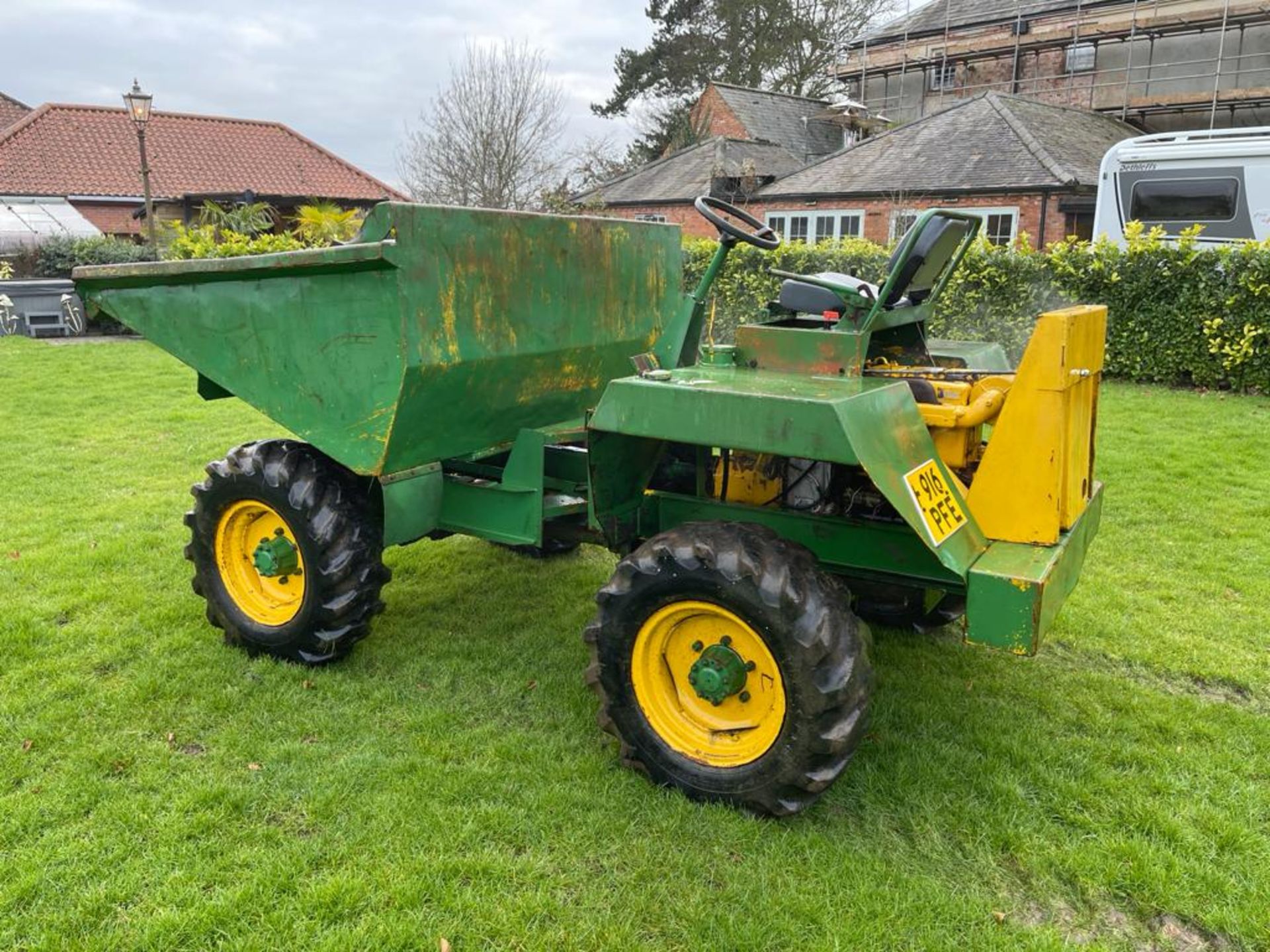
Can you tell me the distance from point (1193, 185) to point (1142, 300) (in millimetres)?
3454

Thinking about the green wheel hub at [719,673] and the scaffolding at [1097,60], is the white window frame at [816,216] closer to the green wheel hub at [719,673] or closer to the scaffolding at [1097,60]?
the scaffolding at [1097,60]

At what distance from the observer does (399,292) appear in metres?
3.38

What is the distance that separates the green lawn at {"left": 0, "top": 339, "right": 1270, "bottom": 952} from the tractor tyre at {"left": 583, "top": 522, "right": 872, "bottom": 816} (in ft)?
0.51

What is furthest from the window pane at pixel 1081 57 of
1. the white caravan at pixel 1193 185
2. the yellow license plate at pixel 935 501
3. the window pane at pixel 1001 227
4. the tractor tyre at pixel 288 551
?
the tractor tyre at pixel 288 551

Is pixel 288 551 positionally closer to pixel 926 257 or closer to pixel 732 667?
pixel 732 667

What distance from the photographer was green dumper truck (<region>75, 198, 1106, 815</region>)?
2959 mm

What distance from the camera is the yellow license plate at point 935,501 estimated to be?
2916mm

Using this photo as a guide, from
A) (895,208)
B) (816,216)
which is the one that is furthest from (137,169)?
(895,208)

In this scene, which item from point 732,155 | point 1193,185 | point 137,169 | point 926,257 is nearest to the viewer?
point 926,257

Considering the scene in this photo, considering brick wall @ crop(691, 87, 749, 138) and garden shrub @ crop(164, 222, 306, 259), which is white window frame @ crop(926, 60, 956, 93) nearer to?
brick wall @ crop(691, 87, 749, 138)

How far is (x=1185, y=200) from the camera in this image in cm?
1303

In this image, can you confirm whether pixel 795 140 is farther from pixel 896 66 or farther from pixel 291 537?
pixel 291 537

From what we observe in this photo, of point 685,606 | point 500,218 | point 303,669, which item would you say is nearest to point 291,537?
point 303,669

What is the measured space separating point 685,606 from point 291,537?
190 cm
